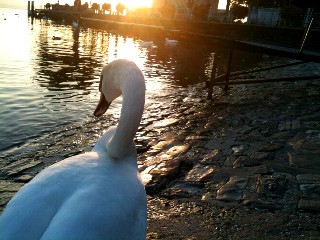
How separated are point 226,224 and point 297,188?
1.26 metres

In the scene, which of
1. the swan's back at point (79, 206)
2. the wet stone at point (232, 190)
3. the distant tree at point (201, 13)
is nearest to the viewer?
the swan's back at point (79, 206)

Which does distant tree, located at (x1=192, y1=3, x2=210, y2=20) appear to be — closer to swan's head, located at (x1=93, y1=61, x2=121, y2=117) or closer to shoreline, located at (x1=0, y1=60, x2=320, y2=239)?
shoreline, located at (x1=0, y1=60, x2=320, y2=239)

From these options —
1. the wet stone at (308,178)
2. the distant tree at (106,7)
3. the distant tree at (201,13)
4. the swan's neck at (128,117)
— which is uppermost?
the distant tree at (106,7)

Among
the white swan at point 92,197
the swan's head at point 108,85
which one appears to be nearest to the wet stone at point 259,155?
the swan's head at point 108,85

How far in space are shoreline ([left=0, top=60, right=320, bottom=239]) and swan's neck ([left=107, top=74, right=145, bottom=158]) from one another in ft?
4.30

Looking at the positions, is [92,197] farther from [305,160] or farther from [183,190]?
[305,160]

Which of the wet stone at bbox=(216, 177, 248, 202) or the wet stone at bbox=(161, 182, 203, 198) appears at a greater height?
the wet stone at bbox=(216, 177, 248, 202)

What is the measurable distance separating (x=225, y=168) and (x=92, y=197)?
339cm

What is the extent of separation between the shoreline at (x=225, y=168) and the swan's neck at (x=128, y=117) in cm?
131

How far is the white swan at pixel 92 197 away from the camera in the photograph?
75.9 inches

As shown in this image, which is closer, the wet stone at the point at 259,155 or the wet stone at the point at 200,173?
the wet stone at the point at 200,173

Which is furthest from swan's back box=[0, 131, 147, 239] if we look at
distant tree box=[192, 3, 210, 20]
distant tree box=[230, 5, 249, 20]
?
distant tree box=[192, 3, 210, 20]

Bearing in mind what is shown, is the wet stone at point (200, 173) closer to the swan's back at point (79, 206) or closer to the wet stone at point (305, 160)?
the wet stone at point (305, 160)

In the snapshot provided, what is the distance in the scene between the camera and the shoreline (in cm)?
370
